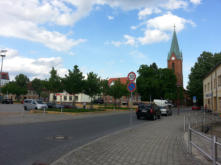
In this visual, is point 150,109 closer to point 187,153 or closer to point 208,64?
point 187,153

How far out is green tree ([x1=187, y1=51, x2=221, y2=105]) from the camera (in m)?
55.2

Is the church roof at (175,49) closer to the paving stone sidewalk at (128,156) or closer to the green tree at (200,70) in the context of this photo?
the green tree at (200,70)

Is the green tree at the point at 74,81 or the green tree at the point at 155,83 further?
the green tree at the point at 155,83

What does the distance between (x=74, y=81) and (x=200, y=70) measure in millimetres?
38909

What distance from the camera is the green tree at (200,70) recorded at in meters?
55.2

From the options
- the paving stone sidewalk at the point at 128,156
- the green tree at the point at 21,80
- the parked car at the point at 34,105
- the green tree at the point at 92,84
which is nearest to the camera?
the paving stone sidewalk at the point at 128,156

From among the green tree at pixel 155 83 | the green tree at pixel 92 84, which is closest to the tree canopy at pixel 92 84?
the green tree at pixel 92 84

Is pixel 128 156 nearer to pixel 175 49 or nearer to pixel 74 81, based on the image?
pixel 74 81

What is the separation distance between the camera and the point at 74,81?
31.5m

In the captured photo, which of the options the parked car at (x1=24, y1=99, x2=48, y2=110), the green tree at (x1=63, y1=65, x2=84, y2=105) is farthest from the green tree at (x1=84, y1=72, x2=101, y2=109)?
the parked car at (x1=24, y1=99, x2=48, y2=110)

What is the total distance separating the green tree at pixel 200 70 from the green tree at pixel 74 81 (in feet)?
123

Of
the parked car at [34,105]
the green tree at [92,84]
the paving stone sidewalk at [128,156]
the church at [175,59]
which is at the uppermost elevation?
the church at [175,59]

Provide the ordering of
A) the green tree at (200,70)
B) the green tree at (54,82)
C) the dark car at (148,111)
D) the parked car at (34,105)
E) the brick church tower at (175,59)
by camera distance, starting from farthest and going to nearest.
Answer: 1. the brick church tower at (175,59)
2. the green tree at (200,70)
3. the green tree at (54,82)
4. the parked car at (34,105)
5. the dark car at (148,111)

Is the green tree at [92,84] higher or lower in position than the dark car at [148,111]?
higher
